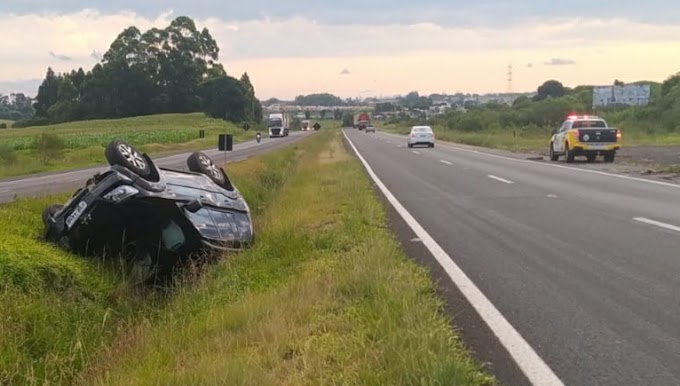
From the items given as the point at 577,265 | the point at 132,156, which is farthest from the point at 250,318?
the point at 132,156

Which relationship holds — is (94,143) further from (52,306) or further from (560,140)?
(52,306)

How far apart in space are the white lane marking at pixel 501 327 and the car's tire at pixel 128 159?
4346mm

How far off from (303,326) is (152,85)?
14098 cm

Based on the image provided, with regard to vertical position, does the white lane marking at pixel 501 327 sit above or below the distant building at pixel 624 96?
below

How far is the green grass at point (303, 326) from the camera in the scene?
4.95m

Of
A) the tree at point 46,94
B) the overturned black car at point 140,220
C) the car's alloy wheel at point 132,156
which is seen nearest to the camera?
the overturned black car at point 140,220

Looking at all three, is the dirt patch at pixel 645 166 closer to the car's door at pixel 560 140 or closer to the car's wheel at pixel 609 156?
the car's wheel at pixel 609 156

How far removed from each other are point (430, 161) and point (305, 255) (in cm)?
2170


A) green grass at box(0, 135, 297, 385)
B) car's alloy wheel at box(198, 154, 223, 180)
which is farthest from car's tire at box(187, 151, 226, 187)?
green grass at box(0, 135, 297, 385)

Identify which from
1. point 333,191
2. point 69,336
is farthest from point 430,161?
point 69,336

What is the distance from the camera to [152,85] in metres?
141

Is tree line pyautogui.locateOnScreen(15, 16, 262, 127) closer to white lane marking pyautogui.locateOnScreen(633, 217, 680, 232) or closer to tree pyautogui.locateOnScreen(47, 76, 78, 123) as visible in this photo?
tree pyautogui.locateOnScreen(47, 76, 78, 123)

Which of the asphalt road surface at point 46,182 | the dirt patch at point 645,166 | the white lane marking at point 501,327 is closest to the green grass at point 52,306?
the white lane marking at point 501,327

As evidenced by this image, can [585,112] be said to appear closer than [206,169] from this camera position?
No
